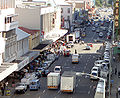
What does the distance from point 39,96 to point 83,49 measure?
4948 cm

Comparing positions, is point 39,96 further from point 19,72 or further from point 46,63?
point 46,63

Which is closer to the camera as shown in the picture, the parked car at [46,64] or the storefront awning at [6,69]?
the storefront awning at [6,69]

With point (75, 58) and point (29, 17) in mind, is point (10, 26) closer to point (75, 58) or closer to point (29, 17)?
point (75, 58)

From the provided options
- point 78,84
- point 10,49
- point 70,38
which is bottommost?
point 78,84

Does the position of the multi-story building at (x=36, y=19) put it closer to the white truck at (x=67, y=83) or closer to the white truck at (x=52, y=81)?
the white truck at (x=52, y=81)

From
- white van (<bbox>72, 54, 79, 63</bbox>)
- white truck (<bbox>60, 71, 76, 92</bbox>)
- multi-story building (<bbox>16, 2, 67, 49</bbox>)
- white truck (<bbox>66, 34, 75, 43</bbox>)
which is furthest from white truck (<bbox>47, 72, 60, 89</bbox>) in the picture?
white truck (<bbox>66, 34, 75, 43</bbox>)

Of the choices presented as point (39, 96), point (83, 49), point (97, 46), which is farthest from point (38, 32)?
point (39, 96)

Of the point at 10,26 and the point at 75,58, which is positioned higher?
the point at 10,26

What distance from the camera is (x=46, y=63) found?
3004 inches

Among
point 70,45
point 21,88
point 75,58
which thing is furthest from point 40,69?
point 70,45

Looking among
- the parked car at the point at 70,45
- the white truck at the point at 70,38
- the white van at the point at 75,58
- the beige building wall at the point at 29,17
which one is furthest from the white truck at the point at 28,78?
the white truck at the point at 70,38

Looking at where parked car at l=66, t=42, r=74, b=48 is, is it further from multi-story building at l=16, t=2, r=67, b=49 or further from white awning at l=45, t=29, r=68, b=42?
multi-story building at l=16, t=2, r=67, b=49

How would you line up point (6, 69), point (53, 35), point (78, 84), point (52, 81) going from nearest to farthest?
point (6, 69), point (52, 81), point (78, 84), point (53, 35)

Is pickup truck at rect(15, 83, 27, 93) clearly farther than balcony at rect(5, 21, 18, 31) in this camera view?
No
